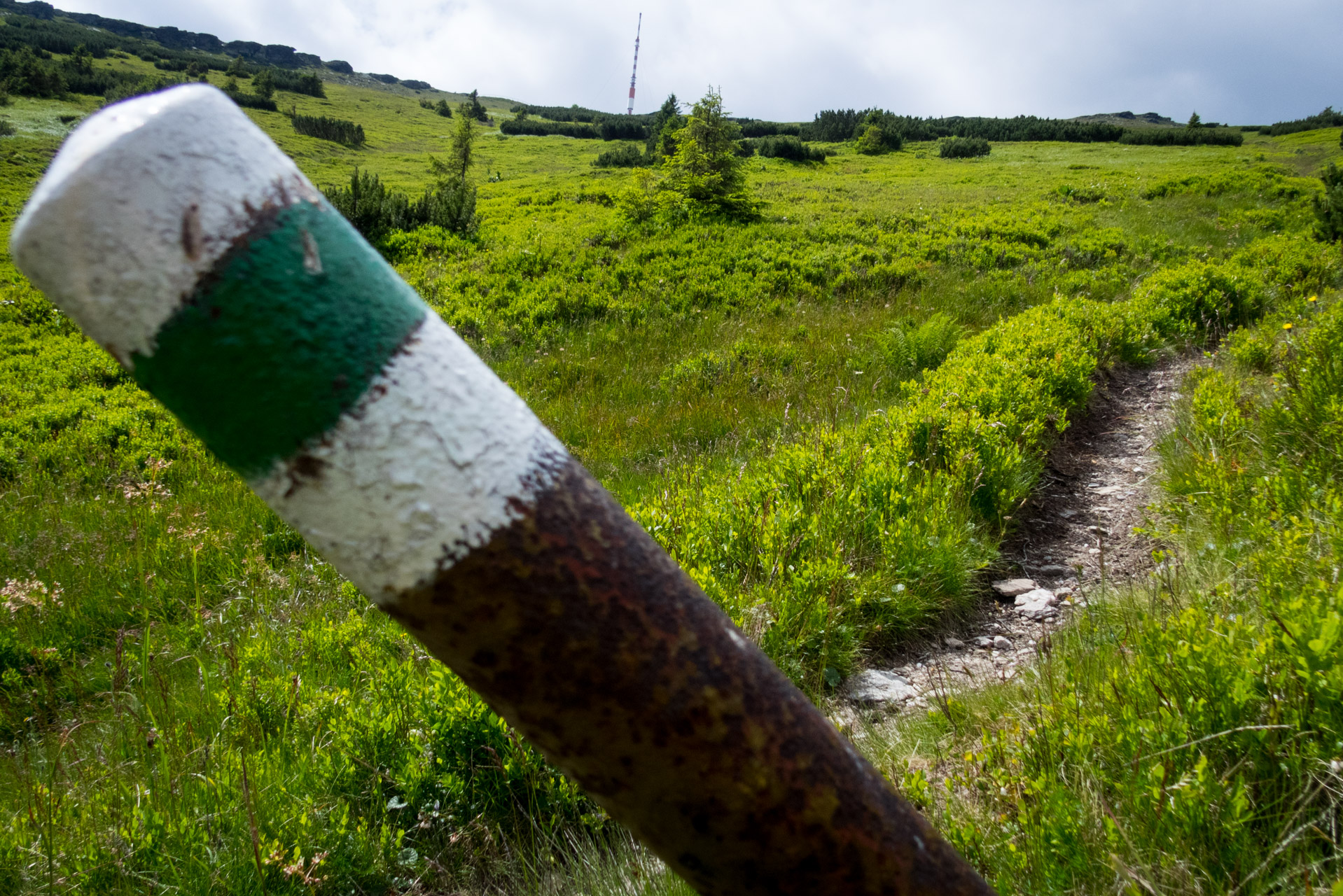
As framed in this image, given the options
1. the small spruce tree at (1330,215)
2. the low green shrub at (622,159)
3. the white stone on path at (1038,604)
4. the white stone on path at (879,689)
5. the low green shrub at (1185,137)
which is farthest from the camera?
the low green shrub at (1185,137)

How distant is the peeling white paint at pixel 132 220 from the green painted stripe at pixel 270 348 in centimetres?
2

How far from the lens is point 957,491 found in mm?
4301

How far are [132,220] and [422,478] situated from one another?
0.34 metres

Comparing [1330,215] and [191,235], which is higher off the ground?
[1330,215]

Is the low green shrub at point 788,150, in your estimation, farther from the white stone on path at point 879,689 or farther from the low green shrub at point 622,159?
the white stone on path at point 879,689

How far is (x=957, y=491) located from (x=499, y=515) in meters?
4.18

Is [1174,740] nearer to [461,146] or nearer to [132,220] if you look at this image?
[132,220]

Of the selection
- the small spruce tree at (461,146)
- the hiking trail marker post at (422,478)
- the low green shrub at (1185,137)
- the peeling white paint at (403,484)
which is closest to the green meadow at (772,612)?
the hiking trail marker post at (422,478)

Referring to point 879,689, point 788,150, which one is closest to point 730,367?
point 879,689

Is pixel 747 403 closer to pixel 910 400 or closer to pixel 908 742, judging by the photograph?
pixel 910 400

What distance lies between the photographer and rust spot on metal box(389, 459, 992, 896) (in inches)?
26.7

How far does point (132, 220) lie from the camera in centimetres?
60

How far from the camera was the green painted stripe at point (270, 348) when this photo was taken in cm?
61

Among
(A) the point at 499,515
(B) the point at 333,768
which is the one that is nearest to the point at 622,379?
(B) the point at 333,768
